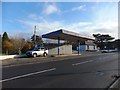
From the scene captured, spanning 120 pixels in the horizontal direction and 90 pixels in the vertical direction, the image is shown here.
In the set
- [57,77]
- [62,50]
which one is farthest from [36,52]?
[57,77]

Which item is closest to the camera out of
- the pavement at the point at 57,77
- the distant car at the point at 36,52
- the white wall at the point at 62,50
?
the pavement at the point at 57,77

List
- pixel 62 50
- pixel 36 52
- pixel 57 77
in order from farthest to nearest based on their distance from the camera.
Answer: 1. pixel 62 50
2. pixel 36 52
3. pixel 57 77

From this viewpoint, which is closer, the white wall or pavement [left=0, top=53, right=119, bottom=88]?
pavement [left=0, top=53, right=119, bottom=88]

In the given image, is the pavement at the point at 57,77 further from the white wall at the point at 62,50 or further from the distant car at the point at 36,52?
the white wall at the point at 62,50

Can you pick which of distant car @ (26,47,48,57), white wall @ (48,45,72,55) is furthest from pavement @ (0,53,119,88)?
white wall @ (48,45,72,55)

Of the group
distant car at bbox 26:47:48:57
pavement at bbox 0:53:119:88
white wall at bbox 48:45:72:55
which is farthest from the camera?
white wall at bbox 48:45:72:55

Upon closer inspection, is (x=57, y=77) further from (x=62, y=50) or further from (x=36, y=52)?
(x=62, y=50)

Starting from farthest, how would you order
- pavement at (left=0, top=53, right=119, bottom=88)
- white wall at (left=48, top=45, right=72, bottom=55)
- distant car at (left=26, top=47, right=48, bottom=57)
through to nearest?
white wall at (left=48, top=45, right=72, bottom=55), distant car at (left=26, top=47, right=48, bottom=57), pavement at (left=0, top=53, right=119, bottom=88)

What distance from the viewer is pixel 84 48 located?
112688mm

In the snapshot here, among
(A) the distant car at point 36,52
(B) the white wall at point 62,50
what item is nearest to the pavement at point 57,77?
(A) the distant car at point 36,52

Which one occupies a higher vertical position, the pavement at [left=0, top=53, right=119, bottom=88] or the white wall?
the white wall

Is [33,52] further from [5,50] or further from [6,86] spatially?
[6,86]

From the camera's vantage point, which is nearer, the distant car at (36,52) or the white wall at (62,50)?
the distant car at (36,52)

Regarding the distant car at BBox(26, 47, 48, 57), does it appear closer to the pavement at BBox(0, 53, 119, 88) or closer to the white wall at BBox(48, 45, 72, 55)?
the white wall at BBox(48, 45, 72, 55)
